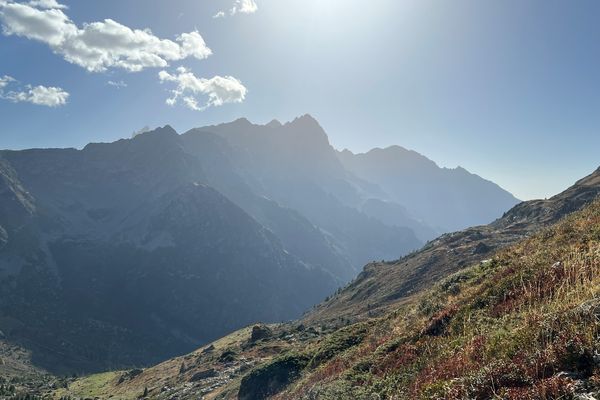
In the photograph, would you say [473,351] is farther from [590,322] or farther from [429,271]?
[429,271]

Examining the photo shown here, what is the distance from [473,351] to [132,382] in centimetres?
10281

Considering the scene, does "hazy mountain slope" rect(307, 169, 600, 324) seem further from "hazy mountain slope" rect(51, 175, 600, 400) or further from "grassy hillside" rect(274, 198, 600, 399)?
"grassy hillside" rect(274, 198, 600, 399)

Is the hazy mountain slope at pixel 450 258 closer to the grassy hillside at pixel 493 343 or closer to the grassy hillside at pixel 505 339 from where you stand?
the grassy hillside at pixel 493 343

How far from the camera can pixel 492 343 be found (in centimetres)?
1157

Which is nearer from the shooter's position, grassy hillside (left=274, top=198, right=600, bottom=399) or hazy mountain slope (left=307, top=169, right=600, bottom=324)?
grassy hillside (left=274, top=198, right=600, bottom=399)

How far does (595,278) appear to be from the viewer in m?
13.0

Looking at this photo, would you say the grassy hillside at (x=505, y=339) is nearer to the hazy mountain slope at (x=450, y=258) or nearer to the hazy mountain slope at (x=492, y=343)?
the hazy mountain slope at (x=492, y=343)

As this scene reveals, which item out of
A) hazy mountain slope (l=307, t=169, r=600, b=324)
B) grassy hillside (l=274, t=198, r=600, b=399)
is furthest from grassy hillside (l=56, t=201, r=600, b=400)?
hazy mountain slope (l=307, t=169, r=600, b=324)

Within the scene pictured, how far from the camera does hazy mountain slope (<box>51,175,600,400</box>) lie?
866 centimetres

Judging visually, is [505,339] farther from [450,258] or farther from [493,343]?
[450,258]

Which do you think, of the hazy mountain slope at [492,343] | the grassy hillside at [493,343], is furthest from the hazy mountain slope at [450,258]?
the hazy mountain slope at [492,343]

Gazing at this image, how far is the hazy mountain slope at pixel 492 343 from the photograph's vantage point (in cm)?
866

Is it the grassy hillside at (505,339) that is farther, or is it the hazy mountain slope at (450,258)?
the hazy mountain slope at (450,258)

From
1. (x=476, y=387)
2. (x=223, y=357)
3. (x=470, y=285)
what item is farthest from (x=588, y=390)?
(x=223, y=357)
